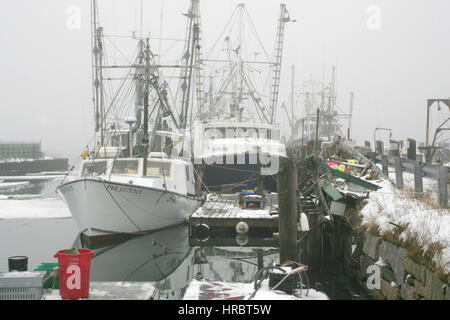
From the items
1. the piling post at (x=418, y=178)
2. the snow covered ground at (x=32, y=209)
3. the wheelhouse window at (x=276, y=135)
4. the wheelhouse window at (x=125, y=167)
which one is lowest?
the snow covered ground at (x=32, y=209)

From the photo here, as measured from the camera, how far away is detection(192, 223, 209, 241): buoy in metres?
17.0

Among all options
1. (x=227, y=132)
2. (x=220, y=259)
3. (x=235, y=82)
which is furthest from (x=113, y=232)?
(x=235, y=82)

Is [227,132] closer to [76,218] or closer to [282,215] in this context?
[76,218]

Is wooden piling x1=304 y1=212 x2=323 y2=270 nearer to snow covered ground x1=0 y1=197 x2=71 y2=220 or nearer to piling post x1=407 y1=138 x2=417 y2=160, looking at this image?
piling post x1=407 y1=138 x2=417 y2=160

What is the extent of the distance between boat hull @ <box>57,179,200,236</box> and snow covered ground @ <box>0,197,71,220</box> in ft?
17.2

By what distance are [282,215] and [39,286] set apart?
470 cm

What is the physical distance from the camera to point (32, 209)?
23.6 metres

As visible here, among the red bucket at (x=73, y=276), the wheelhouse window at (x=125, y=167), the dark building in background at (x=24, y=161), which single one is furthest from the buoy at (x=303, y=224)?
the dark building in background at (x=24, y=161)

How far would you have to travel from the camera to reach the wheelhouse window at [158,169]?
18234 millimetres

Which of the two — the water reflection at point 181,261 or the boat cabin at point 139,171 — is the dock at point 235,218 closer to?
the water reflection at point 181,261

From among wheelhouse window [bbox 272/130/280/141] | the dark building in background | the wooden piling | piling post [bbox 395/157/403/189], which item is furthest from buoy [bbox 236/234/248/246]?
the dark building in background

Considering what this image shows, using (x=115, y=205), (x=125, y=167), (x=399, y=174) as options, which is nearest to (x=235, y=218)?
(x=115, y=205)

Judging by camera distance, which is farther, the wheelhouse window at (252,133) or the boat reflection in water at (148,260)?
the wheelhouse window at (252,133)

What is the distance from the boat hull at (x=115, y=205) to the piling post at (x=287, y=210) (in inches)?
303
